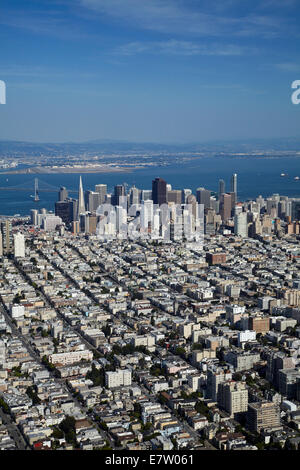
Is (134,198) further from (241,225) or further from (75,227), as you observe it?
(241,225)

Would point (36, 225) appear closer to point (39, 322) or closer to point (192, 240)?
point (192, 240)

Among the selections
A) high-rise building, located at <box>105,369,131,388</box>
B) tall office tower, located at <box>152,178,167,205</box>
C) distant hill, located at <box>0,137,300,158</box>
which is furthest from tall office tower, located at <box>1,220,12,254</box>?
distant hill, located at <box>0,137,300,158</box>

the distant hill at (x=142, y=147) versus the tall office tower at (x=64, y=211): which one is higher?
the distant hill at (x=142, y=147)

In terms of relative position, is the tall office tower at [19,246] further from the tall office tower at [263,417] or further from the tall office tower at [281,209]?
the tall office tower at [263,417]

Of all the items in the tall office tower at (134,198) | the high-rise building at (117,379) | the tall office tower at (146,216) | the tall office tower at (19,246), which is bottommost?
the high-rise building at (117,379)

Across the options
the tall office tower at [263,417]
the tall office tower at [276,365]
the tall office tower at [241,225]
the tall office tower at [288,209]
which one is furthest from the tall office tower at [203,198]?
the tall office tower at [263,417]

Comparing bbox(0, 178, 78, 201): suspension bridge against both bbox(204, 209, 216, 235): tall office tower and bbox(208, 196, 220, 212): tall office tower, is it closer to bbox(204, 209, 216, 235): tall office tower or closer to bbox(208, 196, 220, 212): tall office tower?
bbox(208, 196, 220, 212): tall office tower
